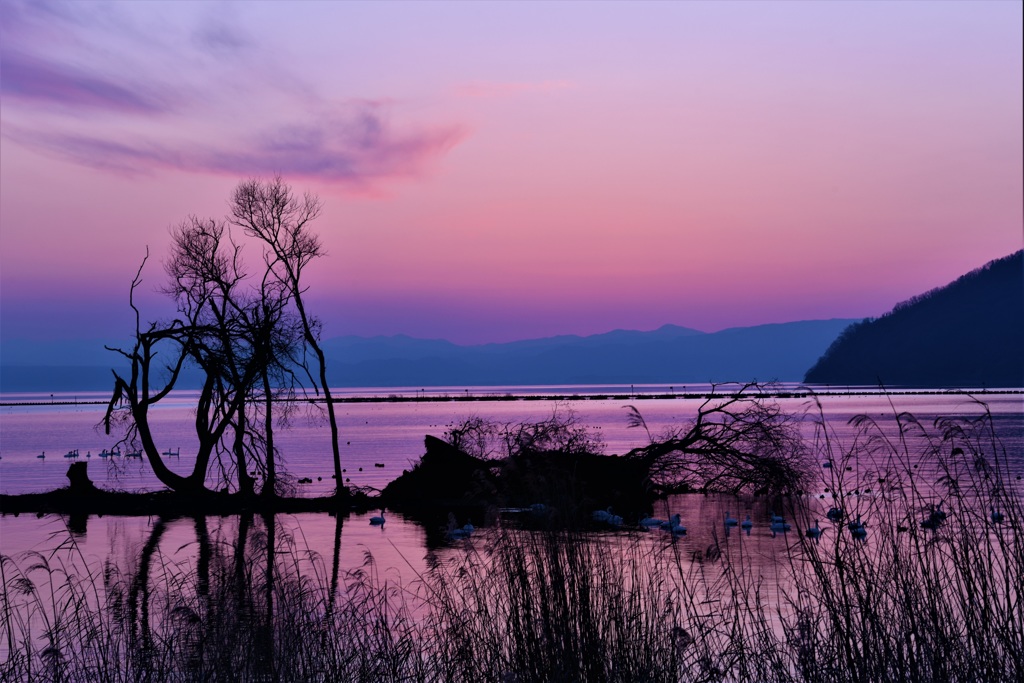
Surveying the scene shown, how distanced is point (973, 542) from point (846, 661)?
185 centimetres

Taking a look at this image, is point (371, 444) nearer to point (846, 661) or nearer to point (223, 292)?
point (223, 292)

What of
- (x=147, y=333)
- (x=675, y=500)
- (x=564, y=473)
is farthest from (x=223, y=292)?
(x=564, y=473)

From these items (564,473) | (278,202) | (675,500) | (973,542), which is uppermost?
(278,202)

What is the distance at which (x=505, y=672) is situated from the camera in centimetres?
977

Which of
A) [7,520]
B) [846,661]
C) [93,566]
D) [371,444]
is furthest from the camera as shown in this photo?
[371,444]

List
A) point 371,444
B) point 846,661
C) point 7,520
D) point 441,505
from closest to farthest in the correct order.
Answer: point 846,661 → point 7,520 → point 441,505 → point 371,444

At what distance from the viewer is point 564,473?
392 inches

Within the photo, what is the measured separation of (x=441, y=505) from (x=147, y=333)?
11054 mm

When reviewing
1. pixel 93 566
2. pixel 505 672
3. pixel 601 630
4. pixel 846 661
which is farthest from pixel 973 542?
pixel 93 566

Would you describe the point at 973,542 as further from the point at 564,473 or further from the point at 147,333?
the point at 147,333

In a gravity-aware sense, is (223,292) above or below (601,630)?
above

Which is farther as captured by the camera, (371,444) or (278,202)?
(371,444)

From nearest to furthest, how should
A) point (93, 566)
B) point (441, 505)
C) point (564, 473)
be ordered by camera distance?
1. point (564, 473)
2. point (93, 566)
3. point (441, 505)

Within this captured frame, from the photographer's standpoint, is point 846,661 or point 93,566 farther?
point 93,566
